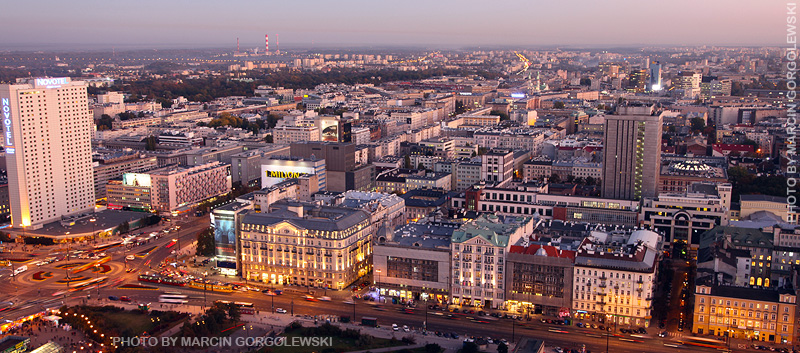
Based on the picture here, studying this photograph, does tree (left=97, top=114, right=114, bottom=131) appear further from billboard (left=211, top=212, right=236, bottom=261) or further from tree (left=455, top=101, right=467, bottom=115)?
billboard (left=211, top=212, right=236, bottom=261)

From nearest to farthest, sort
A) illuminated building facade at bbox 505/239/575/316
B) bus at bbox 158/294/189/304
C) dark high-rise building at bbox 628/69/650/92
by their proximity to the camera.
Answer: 1. illuminated building facade at bbox 505/239/575/316
2. bus at bbox 158/294/189/304
3. dark high-rise building at bbox 628/69/650/92

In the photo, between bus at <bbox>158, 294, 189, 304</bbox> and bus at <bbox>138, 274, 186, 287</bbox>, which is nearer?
bus at <bbox>158, 294, 189, 304</bbox>

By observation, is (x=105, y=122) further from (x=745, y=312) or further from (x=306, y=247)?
(x=745, y=312)

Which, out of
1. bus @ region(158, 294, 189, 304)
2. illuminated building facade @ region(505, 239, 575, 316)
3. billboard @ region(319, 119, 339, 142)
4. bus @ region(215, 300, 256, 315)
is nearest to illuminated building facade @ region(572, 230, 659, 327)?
illuminated building facade @ region(505, 239, 575, 316)

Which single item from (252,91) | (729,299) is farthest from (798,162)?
(252,91)

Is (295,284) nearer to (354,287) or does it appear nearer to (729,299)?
(354,287)

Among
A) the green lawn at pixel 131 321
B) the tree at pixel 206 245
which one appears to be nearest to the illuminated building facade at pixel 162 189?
the tree at pixel 206 245
